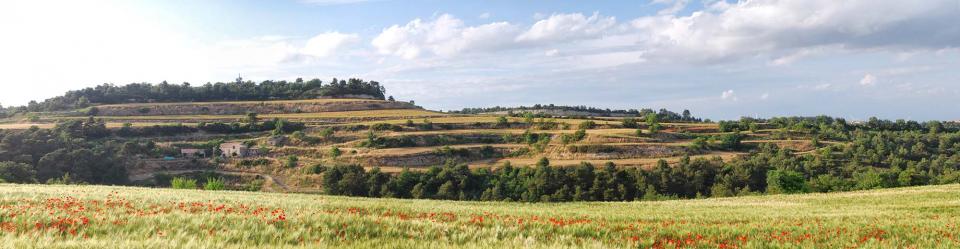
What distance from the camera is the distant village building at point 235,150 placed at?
116 metres

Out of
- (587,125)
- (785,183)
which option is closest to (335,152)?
(587,125)

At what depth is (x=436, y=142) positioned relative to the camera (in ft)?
405

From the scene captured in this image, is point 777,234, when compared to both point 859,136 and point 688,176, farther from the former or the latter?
point 859,136

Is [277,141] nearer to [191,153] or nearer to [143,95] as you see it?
[191,153]

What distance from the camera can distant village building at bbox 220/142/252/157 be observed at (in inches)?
4557

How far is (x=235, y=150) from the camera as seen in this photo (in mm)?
117688

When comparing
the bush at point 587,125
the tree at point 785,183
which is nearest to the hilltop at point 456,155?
the tree at point 785,183

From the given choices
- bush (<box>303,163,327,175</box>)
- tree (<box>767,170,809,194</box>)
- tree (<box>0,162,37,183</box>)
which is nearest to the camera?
tree (<box>767,170,809,194</box>)

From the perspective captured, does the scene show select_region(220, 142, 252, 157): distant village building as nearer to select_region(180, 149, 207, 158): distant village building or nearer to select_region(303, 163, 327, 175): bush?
select_region(180, 149, 207, 158): distant village building

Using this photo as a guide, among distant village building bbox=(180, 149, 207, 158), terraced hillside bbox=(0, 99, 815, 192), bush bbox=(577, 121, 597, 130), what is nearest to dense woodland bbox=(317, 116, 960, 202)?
terraced hillside bbox=(0, 99, 815, 192)

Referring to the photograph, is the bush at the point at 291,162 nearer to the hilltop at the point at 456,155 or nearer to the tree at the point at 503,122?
the hilltop at the point at 456,155

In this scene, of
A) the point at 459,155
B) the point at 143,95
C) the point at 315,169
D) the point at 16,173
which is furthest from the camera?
the point at 143,95

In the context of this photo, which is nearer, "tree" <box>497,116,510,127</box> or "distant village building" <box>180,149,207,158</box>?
"distant village building" <box>180,149,207,158</box>

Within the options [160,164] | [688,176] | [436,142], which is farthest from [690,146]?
[160,164]
